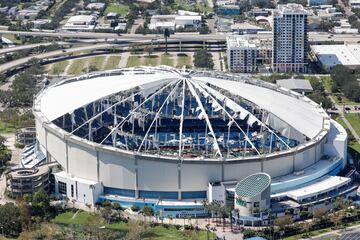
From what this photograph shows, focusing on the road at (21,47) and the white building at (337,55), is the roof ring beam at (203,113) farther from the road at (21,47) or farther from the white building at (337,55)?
the road at (21,47)

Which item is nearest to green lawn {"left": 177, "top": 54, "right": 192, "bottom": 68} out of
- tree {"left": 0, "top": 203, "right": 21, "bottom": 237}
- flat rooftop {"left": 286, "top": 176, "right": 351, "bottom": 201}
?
flat rooftop {"left": 286, "top": 176, "right": 351, "bottom": 201}

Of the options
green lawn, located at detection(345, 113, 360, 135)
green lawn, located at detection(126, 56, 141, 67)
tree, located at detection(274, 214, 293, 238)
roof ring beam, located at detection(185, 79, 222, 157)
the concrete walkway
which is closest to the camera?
tree, located at detection(274, 214, 293, 238)

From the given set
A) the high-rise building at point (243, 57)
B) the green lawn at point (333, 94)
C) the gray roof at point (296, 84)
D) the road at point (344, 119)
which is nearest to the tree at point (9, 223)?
the road at point (344, 119)

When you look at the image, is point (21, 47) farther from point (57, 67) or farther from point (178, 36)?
point (178, 36)

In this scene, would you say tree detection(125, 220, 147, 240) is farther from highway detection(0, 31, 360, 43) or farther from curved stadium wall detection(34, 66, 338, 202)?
highway detection(0, 31, 360, 43)

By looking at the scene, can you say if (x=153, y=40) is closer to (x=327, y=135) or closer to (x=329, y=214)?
(x=327, y=135)

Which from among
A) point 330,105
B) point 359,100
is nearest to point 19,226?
point 330,105
